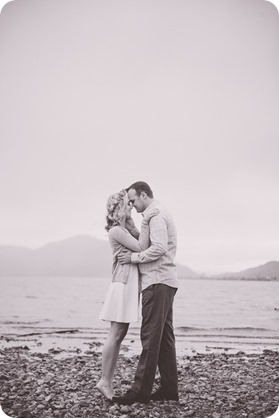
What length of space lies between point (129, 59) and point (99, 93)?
411mm

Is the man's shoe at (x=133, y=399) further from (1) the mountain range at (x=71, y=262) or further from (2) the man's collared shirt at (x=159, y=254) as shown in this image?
(1) the mountain range at (x=71, y=262)

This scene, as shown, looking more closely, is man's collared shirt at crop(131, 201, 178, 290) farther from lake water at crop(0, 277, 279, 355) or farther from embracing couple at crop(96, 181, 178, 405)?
lake water at crop(0, 277, 279, 355)

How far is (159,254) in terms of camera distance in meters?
4.56

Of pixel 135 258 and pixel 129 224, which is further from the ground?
pixel 129 224

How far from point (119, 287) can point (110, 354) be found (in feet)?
1.67

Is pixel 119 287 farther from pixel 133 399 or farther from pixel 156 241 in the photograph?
pixel 133 399

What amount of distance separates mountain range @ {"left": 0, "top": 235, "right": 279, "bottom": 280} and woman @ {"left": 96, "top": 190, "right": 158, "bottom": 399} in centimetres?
159

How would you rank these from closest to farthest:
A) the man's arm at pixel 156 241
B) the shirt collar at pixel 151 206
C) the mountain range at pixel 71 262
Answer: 1. the man's arm at pixel 156 241
2. the shirt collar at pixel 151 206
3. the mountain range at pixel 71 262

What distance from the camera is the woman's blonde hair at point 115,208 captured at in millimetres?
4734

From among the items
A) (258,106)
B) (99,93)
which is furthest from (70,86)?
(258,106)

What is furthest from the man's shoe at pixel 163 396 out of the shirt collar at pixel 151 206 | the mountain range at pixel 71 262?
the mountain range at pixel 71 262

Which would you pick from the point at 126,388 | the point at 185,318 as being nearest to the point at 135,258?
the point at 126,388

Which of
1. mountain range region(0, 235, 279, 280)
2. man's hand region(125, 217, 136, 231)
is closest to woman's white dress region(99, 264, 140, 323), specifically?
man's hand region(125, 217, 136, 231)

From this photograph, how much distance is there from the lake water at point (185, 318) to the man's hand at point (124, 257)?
2.59 meters
